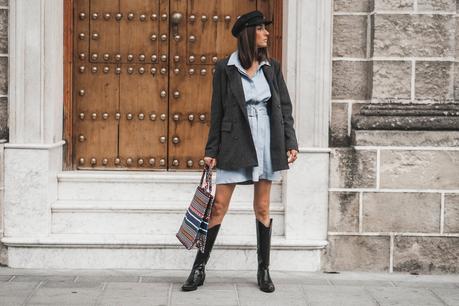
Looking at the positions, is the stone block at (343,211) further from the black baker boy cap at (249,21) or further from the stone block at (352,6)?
the black baker boy cap at (249,21)

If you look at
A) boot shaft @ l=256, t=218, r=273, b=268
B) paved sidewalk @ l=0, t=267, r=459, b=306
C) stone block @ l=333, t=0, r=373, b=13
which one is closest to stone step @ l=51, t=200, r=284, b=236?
paved sidewalk @ l=0, t=267, r=459, b=306

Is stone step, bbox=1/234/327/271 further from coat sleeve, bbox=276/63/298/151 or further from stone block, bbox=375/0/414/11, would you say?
stone block, bbox=375/0/414/11

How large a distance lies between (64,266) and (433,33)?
137 inches

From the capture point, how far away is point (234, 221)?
7.98 m

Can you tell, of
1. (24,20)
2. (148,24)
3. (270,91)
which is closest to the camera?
(270,91)

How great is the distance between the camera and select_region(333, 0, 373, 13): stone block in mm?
7836

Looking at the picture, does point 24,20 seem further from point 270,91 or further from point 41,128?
point 270,91

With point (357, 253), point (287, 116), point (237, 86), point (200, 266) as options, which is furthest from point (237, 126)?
point (357, 253)

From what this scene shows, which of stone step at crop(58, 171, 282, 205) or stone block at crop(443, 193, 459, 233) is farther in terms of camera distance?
stone step at crop(58, 171, 282, 205)

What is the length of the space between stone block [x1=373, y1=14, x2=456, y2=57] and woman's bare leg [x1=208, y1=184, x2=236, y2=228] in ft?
5.73

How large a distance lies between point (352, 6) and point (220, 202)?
6.67 feet

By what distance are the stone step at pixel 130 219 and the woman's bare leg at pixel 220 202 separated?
0.93 m

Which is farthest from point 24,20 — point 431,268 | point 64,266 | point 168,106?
point 431,268

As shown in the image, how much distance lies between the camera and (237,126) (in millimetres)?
6855
